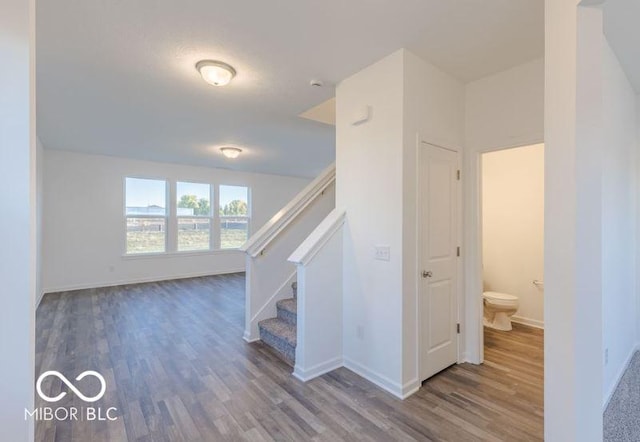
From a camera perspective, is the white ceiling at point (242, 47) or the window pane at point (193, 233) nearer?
the white ceiling at point (242, 47)

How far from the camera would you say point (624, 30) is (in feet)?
6.60

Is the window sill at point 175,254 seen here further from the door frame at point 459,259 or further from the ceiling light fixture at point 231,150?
the door frame at point 459,259

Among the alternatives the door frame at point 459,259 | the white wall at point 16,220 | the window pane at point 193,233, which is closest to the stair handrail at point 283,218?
the door frame at point 459,259

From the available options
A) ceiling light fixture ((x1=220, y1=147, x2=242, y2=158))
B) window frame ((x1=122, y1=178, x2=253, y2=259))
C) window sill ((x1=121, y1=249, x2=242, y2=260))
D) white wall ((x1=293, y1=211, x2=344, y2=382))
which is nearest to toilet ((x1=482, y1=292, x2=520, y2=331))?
white wall ((x1=293, y1=211, x2=344, y2=382))

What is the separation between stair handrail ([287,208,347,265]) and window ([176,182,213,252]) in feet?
16.6

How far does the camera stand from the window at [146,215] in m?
6.10

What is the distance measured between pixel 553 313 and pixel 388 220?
1.18 metres

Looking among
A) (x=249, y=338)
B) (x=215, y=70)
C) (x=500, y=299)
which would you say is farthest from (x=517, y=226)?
(x=215, y=70)

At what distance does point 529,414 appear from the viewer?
6.46ft

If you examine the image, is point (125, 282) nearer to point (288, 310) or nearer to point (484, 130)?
point (288, 310)

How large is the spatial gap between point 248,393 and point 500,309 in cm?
305

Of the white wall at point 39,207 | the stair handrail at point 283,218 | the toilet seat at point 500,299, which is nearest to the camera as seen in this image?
the stair handrail at point 283,218

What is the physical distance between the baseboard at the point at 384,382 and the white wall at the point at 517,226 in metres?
2.43

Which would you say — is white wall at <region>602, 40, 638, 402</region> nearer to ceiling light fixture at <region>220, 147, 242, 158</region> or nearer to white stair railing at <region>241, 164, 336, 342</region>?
white stair railing at <region>241, 164, 336, 342</region>
